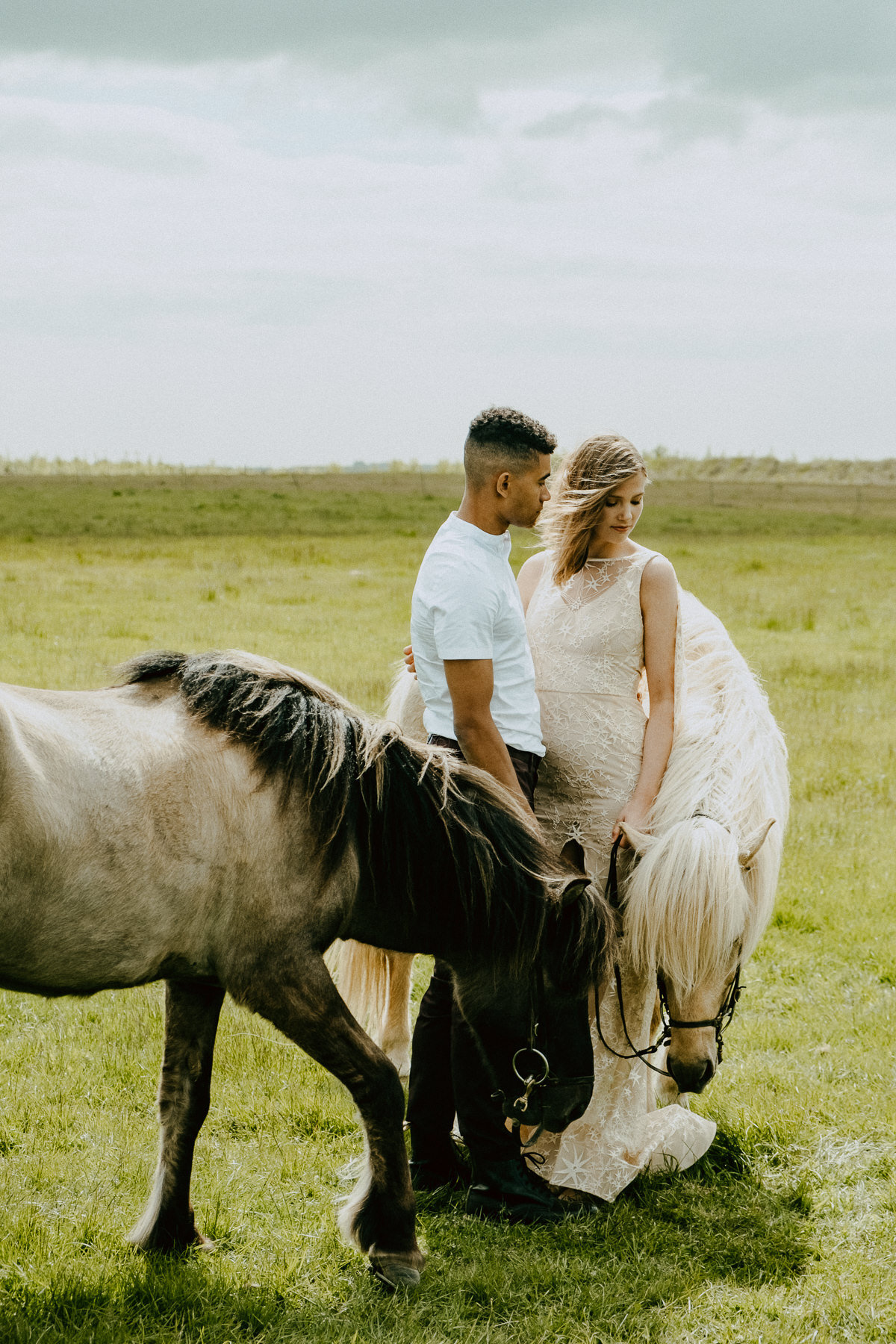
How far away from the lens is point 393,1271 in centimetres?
312

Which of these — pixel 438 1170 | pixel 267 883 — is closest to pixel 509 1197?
pixel 438 1170

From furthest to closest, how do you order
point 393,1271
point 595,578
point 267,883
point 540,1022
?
point 595,578
point 540,1022
point 393,1271
point 267,883

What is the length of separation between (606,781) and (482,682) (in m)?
0.83

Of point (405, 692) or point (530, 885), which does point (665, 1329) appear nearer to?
point (530, 885)

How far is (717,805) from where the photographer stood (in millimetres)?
3799

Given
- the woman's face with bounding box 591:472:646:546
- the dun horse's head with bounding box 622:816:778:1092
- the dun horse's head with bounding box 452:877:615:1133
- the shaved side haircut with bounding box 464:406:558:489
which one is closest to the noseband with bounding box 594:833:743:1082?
the dun horse's head with bounding box 622:816:778:1092

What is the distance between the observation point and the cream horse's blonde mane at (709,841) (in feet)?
11.5

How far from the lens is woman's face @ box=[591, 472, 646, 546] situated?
385 centimetres

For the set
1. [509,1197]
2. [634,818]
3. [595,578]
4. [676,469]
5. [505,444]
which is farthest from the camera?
[676,469]

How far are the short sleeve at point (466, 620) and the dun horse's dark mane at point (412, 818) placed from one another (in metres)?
0.32

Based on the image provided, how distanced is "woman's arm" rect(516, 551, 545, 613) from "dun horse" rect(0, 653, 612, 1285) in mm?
1301

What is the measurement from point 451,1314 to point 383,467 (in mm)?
53444

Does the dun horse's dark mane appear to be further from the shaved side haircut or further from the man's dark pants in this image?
the shaved side haircut

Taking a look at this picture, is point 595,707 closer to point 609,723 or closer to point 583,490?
point 609,723
